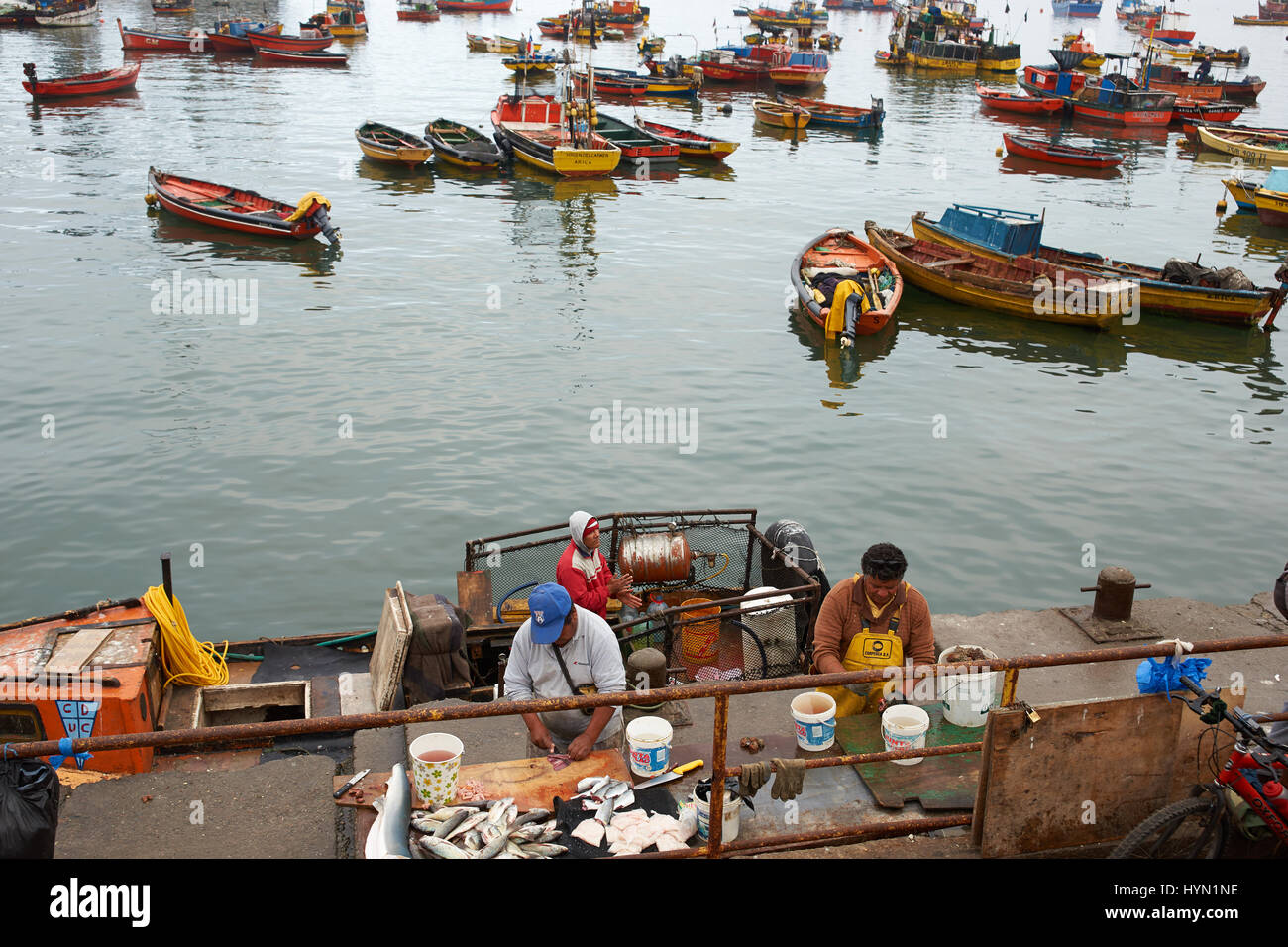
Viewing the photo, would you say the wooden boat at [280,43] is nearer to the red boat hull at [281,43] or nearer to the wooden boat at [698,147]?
the red boat hull at [281,43]

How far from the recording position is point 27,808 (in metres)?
4.60

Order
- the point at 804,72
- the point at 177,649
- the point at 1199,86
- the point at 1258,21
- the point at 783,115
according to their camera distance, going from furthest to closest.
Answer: the point at 1258,21
the point at 804,72
the point at 1199,86
the point at 783,115
the point at 177,649

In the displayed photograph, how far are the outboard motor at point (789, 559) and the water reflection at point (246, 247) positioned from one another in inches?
841

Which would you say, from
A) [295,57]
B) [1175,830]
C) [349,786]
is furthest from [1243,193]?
[295,57]

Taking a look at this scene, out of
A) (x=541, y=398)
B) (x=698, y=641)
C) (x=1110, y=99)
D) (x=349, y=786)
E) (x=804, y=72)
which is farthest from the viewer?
(x=804, y=72)

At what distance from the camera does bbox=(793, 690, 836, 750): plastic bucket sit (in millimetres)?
6484

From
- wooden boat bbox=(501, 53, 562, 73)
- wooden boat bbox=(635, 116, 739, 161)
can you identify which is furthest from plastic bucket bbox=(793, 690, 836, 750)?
wooden boat bbox=(501, 53, 562, 73)

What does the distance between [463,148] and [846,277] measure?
21659mm

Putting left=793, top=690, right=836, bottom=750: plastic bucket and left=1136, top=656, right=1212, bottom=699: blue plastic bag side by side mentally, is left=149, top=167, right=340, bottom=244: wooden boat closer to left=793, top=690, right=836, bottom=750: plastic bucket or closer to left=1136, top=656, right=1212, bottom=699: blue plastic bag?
left=793, top=690, right=836, bottom=750: plastic bucket

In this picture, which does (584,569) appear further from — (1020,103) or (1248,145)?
(1020,103)

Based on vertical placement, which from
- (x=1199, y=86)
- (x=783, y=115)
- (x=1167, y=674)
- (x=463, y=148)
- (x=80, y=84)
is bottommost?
(x=1167, y=674)

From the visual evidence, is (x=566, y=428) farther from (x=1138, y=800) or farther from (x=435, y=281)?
(x=1138, y=800)

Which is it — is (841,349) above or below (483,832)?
below

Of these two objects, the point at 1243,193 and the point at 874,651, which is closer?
the point at 874,651
